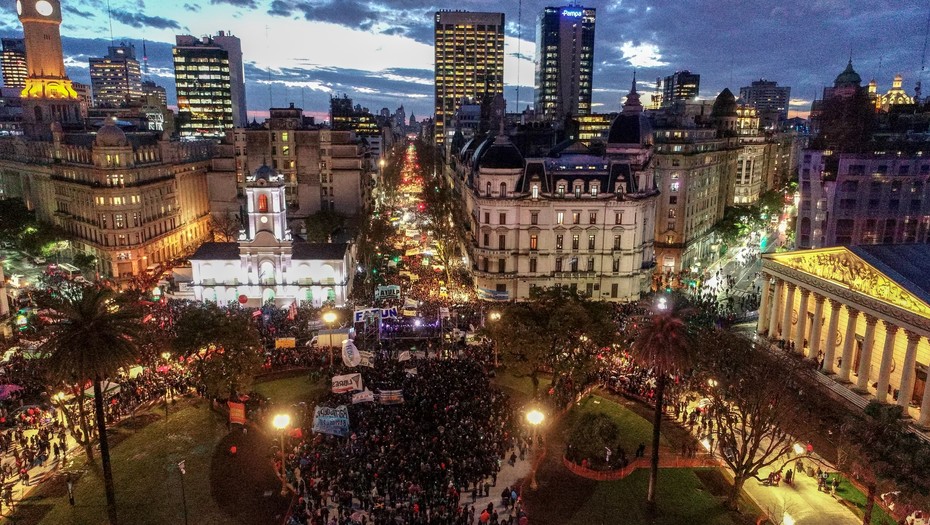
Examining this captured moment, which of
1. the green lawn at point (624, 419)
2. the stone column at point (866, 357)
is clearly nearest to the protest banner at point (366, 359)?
the green lawn at point (624, 419)

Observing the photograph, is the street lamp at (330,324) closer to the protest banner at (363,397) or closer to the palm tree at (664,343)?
the protest banner at (363,397)

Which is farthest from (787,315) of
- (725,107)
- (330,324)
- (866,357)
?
(725,107)

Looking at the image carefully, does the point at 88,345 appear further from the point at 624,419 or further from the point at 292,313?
the point at 624,419

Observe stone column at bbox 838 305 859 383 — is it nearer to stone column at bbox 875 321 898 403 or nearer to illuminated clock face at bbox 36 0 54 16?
stone column at bbox 875 321 898 403

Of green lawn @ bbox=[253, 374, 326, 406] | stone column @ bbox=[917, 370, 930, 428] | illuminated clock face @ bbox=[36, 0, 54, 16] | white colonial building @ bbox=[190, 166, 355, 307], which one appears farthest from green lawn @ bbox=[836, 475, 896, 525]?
illuminated clock face @ bbox=[36, 0, 54, 16]

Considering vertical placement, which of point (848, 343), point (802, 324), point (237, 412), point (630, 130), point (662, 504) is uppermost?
point (630, 130)

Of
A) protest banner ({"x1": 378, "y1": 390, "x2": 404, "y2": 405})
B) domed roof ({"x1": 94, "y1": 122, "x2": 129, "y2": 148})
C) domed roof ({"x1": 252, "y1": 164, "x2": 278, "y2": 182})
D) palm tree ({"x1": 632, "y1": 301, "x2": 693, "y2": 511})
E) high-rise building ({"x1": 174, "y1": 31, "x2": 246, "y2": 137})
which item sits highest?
high-rise building ({"x1": 174, "y1": 31, "x2": 246, "y2": 137})
